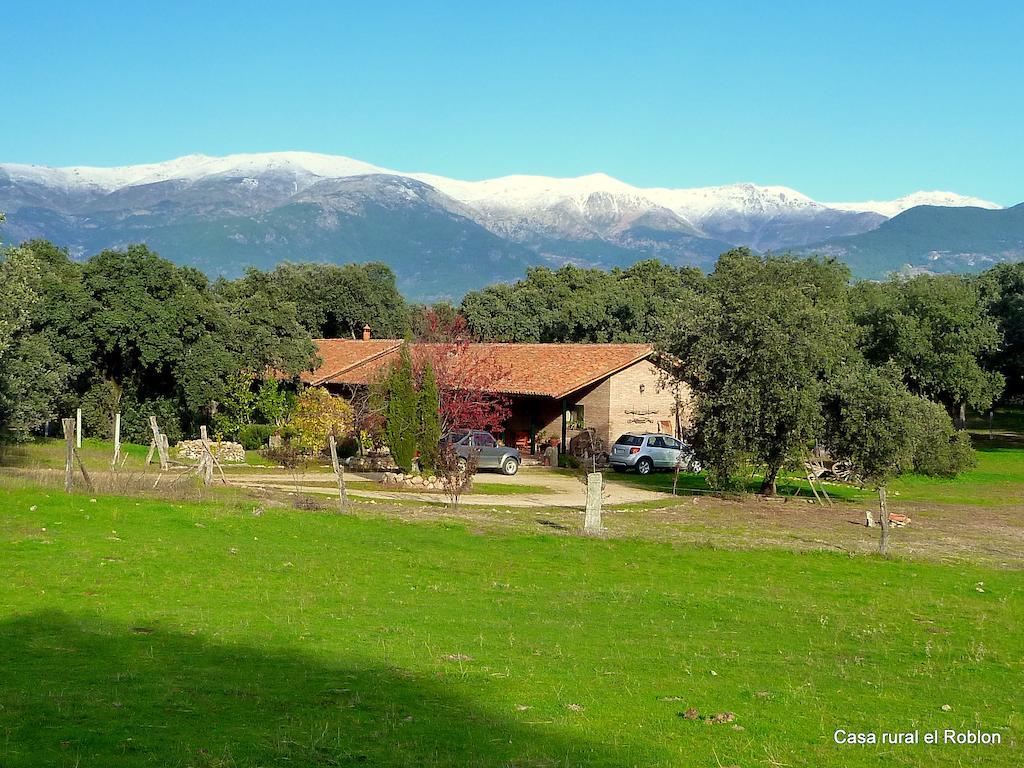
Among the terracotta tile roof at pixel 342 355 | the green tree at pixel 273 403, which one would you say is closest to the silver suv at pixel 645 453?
the terracotta tile roof at pixel 342 355

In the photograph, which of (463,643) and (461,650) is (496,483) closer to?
(463,643)

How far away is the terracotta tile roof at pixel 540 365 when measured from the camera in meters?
46.9

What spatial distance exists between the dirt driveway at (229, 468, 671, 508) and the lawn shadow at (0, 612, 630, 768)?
19.4m

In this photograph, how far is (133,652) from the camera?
1061cm

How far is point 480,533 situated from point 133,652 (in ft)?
43.1

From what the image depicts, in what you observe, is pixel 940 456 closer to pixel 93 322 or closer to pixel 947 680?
pixel 947 680

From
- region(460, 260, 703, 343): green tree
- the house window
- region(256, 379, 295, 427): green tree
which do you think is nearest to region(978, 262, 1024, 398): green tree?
region(460, 260, 703, 343): green tree

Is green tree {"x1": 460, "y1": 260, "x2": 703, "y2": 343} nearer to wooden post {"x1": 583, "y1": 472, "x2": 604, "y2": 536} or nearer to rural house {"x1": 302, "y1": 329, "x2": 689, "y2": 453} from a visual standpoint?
rural house {"x1": 302, "y1": 329, "x2": 689, "y2": 453}

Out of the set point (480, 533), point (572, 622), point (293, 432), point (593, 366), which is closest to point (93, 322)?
point (293, 432)

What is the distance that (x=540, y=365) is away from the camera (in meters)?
50.8

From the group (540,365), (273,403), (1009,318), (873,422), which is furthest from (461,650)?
(1009,318)

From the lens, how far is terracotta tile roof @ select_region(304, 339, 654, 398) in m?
46.9

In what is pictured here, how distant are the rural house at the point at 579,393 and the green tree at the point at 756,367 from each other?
12.3 meters

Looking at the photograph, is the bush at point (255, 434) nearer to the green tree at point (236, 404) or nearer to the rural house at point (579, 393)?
the green tree at point (236, 404)
